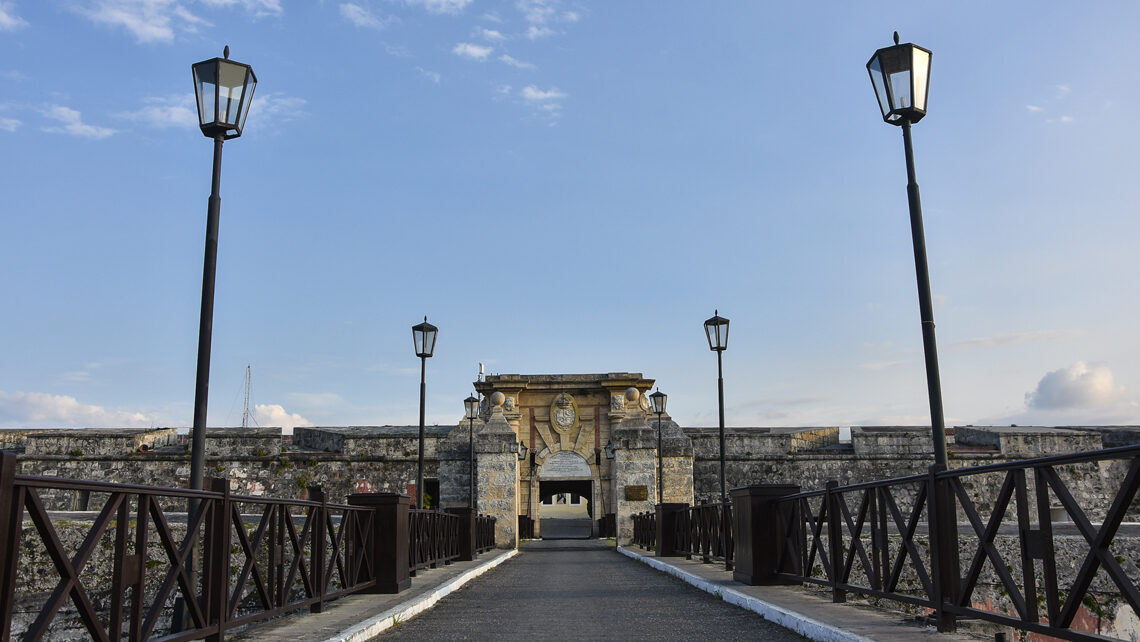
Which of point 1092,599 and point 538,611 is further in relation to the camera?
point 1092,599

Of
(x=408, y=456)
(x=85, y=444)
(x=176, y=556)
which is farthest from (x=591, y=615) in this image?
(x=85, y=444)

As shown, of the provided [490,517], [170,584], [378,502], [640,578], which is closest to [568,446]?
[490,517]

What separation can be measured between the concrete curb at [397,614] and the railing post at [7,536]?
266 centimetres

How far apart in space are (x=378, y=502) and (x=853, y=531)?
204 inches

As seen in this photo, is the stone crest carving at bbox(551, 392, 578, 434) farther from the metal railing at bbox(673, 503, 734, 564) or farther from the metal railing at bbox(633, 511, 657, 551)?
the metal railing at bbox(673, 503, 734, 564)

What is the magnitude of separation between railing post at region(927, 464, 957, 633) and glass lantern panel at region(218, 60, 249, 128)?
658 centimetres

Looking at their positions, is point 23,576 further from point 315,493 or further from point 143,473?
point 143,473

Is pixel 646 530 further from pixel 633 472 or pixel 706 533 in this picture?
pixel 706 533

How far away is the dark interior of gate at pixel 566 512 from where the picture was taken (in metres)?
37.7

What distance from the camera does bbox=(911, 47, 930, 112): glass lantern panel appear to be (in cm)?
774

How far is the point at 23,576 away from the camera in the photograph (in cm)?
1394

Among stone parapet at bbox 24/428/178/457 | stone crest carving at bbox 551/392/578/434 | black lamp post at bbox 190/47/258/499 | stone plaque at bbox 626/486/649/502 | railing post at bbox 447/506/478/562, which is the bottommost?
railing post at bbox 447/506/478/562

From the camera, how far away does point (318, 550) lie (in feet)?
25.1

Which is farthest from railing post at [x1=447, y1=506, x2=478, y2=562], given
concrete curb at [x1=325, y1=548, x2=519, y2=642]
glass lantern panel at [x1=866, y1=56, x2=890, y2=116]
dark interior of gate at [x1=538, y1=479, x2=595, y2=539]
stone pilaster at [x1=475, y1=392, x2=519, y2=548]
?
dark interior of gate at [x1=538, y1=479, x2=595, y2=539]
